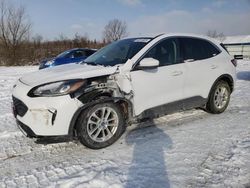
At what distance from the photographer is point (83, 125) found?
3.82 m

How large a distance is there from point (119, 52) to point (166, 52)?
A: 32.1 inches

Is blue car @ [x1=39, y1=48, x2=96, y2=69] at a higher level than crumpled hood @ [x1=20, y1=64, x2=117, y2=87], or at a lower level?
higher

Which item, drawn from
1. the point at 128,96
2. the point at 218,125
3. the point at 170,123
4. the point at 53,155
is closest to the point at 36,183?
the point at 53,155

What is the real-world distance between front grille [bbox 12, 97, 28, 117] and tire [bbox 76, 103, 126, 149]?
0.76 metres

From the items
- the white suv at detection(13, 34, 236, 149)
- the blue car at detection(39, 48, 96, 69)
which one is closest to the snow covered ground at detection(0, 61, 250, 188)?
the white suv at detection(13, 34, 236, 149)

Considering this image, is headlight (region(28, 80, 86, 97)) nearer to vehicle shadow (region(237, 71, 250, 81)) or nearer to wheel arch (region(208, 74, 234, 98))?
wheel arch (region(208, 74, 234, 98))

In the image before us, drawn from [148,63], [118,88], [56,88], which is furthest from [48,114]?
[148,63]

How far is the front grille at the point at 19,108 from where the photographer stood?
3775mm

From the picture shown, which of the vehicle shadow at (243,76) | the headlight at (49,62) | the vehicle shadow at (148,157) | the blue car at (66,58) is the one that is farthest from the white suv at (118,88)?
the headlight at (49,62)

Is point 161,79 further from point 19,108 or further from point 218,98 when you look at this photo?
point 19,108

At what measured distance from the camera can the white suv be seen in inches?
145

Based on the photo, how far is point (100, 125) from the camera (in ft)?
13.2

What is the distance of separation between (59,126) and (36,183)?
801 millimetres

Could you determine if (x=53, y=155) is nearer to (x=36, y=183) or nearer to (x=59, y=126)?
(x=59, y=126)
